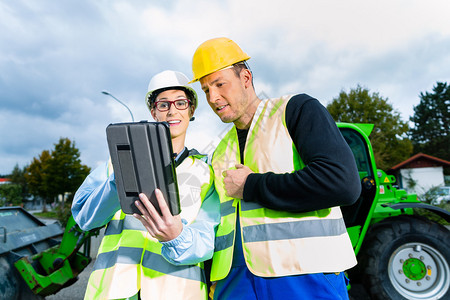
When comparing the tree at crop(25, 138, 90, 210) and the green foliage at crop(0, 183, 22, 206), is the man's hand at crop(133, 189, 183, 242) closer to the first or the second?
the tree at crop(25, 138, 90, 210)

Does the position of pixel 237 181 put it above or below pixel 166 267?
above

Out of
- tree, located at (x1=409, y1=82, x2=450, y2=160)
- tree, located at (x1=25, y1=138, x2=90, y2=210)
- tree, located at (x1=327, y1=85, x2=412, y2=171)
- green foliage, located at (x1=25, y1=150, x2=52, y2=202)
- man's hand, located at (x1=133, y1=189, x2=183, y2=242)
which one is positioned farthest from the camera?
tree, located at (x1=409, y1=82, x2=450, y2=160)

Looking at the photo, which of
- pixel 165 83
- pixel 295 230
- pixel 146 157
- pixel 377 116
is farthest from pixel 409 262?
pixel 377 116

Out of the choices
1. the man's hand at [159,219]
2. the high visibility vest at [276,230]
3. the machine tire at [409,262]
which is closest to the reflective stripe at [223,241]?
the high visibility vest at [276,230]

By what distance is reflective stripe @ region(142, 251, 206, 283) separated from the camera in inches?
61.6

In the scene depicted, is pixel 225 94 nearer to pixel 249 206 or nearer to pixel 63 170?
pixel 249 206

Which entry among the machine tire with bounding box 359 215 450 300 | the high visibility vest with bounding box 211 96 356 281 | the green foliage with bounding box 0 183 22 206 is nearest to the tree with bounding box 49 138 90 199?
the green foliage with bounding box 0 183 22 206

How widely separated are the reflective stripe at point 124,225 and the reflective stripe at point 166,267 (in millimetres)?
162

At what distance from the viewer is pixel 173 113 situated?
76.1 inches

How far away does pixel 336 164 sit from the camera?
130 centimetres

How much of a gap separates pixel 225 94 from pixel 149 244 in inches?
37.3

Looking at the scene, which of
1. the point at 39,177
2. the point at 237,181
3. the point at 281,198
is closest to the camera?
the point at 281,198

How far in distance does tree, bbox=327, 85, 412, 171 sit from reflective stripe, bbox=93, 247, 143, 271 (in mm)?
25811

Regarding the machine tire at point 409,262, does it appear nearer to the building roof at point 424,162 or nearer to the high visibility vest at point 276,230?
the high visibility vest at point 276,230
